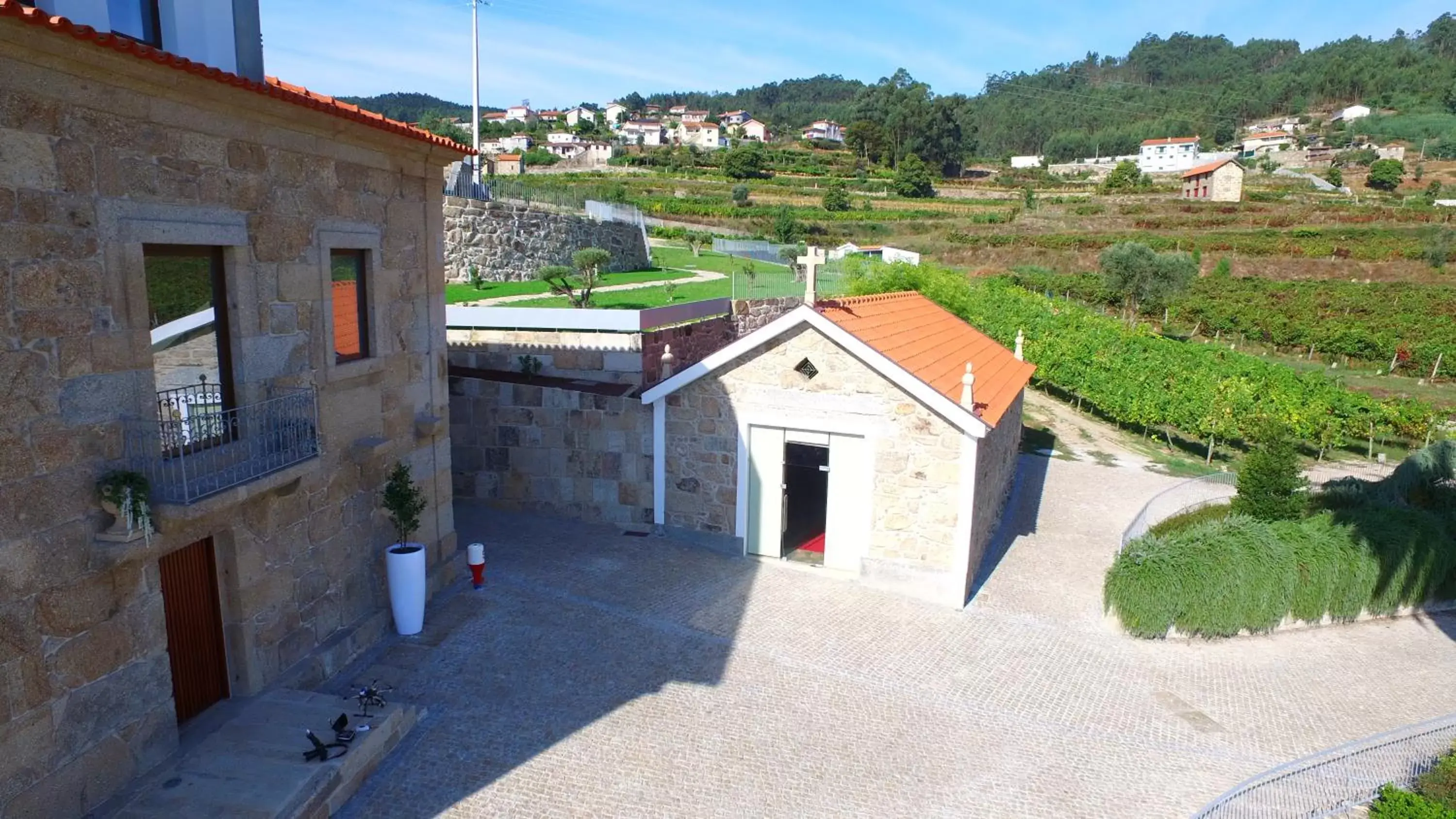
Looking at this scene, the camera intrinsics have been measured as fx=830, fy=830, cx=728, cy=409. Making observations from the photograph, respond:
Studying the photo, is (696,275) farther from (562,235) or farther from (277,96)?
(277,96)

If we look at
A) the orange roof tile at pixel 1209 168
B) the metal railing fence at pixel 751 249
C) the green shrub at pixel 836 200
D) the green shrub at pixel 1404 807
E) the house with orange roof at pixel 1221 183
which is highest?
the orange roof tile at pixel 1209 168

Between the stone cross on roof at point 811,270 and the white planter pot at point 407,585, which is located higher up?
the stone cross on roof at point 811,270

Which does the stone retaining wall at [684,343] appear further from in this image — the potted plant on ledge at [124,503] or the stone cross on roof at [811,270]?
the potted plant on ledge at [124,503]

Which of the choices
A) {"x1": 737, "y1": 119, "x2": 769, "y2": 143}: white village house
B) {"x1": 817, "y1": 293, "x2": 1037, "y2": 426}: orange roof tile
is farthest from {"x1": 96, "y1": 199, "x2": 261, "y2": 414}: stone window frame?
{"x1": 737, "y1": 119, "x2": 769, "y2": 143}: white village house

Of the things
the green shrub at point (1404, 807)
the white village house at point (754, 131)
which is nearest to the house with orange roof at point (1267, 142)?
the white village house at point (754, 131)

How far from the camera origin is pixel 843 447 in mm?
12688

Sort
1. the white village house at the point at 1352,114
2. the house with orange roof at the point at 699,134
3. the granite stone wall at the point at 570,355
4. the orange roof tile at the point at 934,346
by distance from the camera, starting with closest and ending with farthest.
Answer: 1. the orange roof tile at the point at 934,346
2. the granite stone wall at the point at 570,355
3. the white village house at the point at 1352,114
4. the house with orange roof at the point at 699,134

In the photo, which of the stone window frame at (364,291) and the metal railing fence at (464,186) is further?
the metal railing fence at (464,186)

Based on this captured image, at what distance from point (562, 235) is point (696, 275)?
17.7 ft

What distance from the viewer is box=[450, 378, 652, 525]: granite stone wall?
14.2 meters

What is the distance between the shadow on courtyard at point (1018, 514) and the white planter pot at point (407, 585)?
7883 mm

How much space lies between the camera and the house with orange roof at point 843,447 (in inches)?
477

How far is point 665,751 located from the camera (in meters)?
8.41

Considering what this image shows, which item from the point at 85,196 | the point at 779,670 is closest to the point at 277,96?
the point at 85,196
